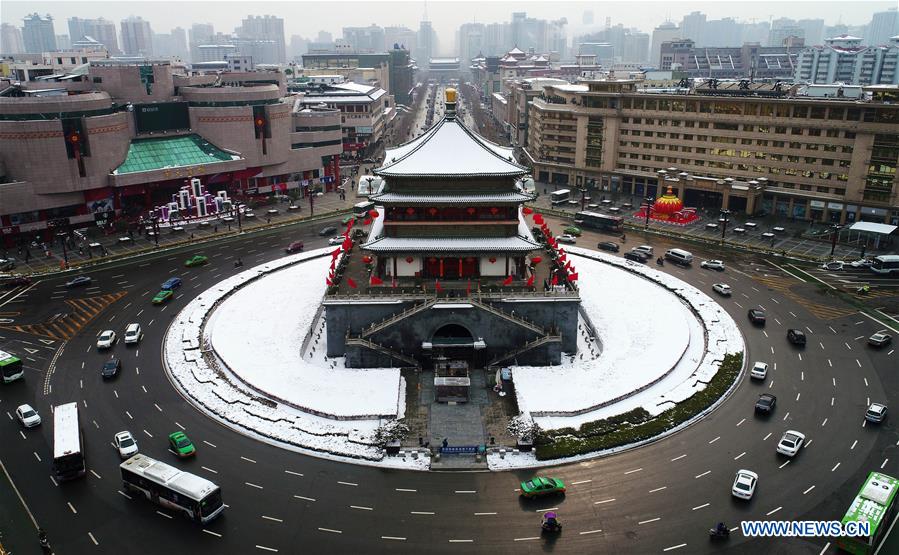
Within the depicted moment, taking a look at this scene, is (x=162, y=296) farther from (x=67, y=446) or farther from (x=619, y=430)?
(x=619, y=430)

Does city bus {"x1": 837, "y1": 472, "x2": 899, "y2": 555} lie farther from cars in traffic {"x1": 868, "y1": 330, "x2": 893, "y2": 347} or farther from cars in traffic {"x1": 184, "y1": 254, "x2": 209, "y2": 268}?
cars in traffic {"x1": 184, "y1": 254, "x2": 209, "y2": 268}

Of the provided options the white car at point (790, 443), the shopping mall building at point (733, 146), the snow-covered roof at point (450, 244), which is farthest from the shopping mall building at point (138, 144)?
the white car at point (790, 443)

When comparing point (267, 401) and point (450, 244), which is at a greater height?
point (450, 244)

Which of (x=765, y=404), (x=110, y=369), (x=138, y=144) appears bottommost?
(x=110, y=369)

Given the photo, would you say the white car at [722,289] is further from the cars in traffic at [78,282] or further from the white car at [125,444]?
the cars in traffic at [78,282]

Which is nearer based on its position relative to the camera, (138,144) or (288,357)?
(288,357)

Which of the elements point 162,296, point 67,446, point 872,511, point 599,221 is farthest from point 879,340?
point 162,296

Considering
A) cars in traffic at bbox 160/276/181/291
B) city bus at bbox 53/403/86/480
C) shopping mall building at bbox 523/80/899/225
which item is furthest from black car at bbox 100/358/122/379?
shopping mall building at bbox 523/80/899/225

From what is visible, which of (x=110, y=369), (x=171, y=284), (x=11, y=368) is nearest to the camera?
(x=11, y=368)
